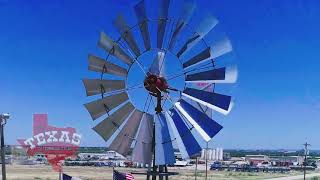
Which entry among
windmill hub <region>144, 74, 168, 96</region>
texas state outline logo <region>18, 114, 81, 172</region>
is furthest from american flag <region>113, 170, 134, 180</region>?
texas state outline logo <region>18, 114, 81, 172</region>

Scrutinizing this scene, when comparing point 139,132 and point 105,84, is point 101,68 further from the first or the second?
point 139,132

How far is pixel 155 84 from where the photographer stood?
14.4 metres

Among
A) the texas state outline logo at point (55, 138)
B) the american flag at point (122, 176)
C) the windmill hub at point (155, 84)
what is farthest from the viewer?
the texas state outline logo at point (55, 138)

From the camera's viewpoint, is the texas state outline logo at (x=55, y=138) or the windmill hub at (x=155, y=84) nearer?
the windmill hub at (x=155, y=84)

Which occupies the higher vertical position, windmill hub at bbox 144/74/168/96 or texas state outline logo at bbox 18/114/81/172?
windmill hub at bbox 144/74/168/96

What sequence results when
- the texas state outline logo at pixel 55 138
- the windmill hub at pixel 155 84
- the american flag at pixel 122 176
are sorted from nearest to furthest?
the windmill hub at pixel 155 84 < the american flag at pixel 122 176 < the texas state outline logo at pixel 55 138

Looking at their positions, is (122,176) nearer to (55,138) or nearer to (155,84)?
(155,84)

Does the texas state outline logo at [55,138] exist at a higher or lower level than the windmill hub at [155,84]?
lower

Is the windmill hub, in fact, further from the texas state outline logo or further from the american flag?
the texas state outline logo

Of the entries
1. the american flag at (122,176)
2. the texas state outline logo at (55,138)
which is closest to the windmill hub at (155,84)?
the american flag at (122,176)

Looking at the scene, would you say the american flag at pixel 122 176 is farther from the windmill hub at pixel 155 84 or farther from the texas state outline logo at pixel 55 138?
the texas state outline logo at pixel 55 138

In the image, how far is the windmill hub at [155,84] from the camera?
1438cm

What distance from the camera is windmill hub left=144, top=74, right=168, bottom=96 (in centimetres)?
1438

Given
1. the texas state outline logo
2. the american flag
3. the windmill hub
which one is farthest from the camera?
the texas state outline logo
